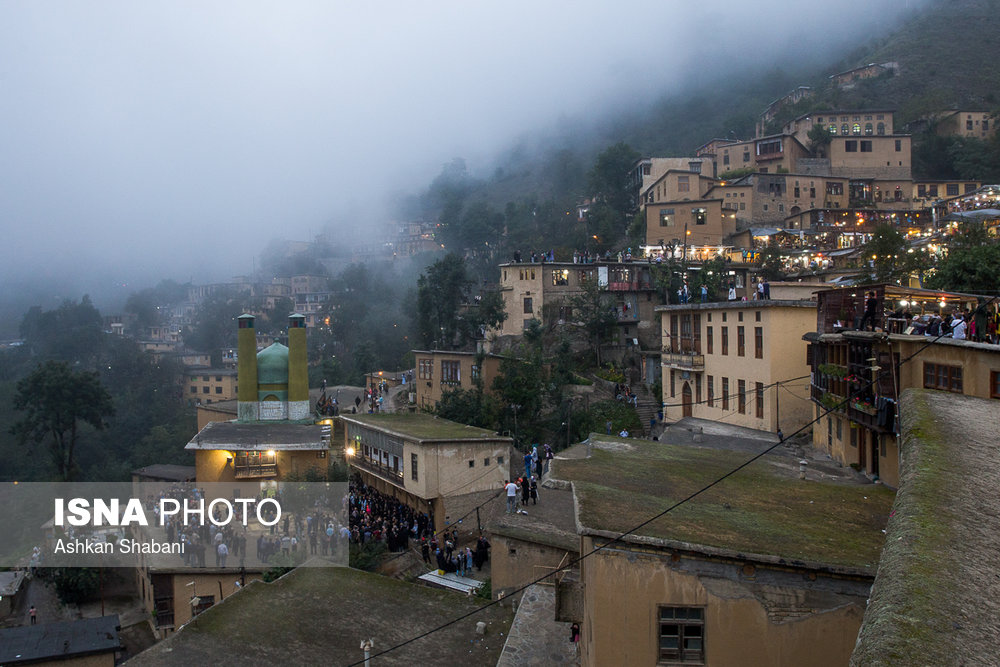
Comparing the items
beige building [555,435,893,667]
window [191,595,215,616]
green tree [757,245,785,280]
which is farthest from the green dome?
green tree [757,245,785,280]

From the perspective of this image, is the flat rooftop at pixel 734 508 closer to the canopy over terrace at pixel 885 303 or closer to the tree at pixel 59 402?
the canopy over terrace at pixel 885 303

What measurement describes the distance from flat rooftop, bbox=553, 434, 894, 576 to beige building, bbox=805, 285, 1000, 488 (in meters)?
1.62

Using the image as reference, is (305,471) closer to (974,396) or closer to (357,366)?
(974,396)

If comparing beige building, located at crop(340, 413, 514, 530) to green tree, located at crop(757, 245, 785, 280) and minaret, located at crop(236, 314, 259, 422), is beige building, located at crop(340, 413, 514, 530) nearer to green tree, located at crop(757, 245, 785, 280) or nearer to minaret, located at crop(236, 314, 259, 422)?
minaret, located at crop(236, 314, 259, 422)

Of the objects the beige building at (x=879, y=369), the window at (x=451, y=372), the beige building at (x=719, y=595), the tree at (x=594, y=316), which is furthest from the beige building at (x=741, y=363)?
the beige building at (x=719, y=595)

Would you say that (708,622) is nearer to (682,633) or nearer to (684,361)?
(682,633)

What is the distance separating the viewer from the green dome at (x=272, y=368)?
3928cm


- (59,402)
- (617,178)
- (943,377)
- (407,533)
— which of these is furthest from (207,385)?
(943,377)

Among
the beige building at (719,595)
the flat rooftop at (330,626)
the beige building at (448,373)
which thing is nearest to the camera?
the beige building at (719,595)

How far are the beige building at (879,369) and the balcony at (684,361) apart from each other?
27.3 ft

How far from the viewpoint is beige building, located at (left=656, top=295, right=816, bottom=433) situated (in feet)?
81.7

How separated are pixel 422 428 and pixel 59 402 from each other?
34239 millimetres

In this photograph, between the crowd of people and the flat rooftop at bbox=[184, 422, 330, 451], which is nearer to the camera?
the crowd of people

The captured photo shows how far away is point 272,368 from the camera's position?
39.3 meters
